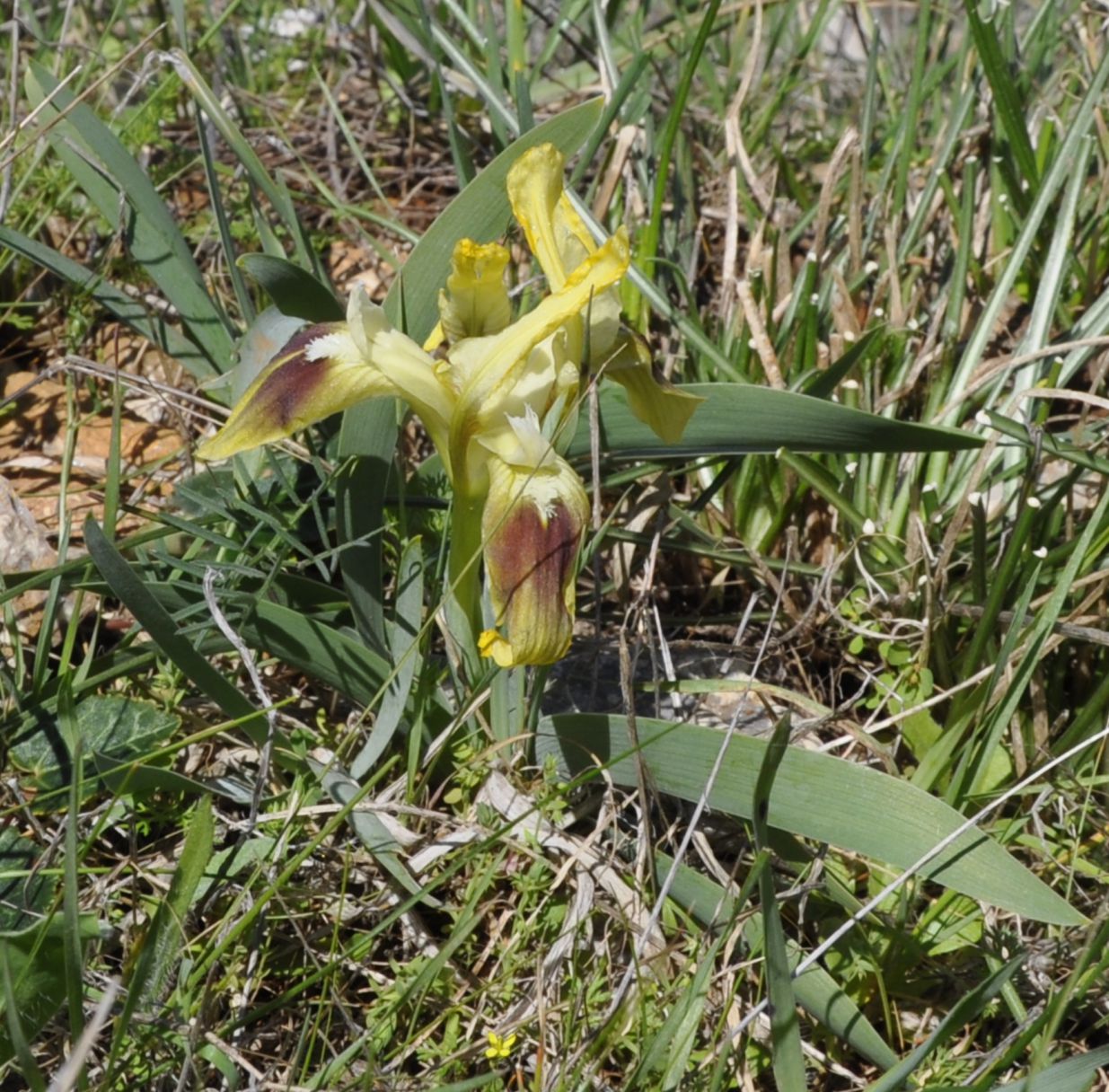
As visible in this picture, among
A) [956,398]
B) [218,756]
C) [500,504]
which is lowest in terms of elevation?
[218,756]

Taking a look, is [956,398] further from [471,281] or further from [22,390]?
[22,390]

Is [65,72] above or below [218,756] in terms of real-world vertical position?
above

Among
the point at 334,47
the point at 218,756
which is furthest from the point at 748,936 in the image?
the point at 334,47

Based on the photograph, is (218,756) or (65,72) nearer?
(218,756)

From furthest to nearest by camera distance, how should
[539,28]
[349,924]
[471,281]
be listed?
[539,28]
[349,924]
[471,281]

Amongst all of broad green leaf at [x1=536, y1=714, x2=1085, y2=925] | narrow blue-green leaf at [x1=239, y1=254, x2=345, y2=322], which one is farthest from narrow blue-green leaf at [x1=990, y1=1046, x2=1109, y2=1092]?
narrow blue-green leaf at [x1=239, y1=254, x2=345, y2=322]

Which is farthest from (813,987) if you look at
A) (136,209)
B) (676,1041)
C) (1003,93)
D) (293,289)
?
(1003,93)
